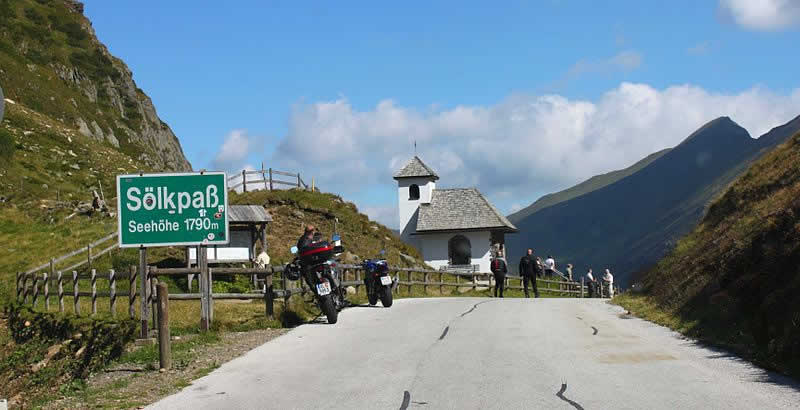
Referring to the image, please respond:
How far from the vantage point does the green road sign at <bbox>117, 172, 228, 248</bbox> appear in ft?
50.6

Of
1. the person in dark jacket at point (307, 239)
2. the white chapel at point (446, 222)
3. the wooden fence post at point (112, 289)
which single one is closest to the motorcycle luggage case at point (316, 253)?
the person in dark jacket at point (307, 239)

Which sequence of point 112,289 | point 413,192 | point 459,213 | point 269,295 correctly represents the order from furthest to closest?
point 413,192 < point 459,213 < point 112,289 < point 269,295

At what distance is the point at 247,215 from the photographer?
3052 centimetres

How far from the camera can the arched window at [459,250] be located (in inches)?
2206

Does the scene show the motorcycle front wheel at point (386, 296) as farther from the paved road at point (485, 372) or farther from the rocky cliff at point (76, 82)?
the rocky cliff at point (76, 82)

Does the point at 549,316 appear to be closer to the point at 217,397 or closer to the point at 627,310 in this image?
the point at 627,310

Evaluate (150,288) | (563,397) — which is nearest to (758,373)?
(563,397)

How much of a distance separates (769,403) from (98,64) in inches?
3026

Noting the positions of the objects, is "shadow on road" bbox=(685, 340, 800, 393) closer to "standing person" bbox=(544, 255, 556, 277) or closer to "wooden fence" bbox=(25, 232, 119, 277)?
"wooden fence" bbox=(25, 232, 119, 277)

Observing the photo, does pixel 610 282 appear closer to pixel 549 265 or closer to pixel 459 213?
pixel 549 265

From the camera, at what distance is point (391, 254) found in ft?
143

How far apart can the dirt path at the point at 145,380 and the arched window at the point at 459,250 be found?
4174 cm

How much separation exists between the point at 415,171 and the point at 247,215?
28753 millimetres

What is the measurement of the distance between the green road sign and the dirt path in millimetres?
2044
